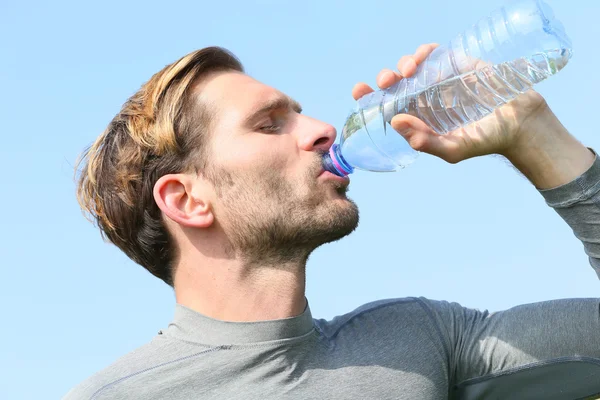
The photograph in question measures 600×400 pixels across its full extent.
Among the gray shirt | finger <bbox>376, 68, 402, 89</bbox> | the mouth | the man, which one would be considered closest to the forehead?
the man

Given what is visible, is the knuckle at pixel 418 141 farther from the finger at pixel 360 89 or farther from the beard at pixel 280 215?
the finger at pixel 360 89

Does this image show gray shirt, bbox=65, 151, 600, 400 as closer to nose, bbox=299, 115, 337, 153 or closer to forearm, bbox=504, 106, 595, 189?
forearm, bbox=504, 106, 595, 189

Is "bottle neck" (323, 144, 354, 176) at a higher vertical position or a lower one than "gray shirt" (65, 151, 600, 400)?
higher

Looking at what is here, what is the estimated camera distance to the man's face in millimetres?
3211

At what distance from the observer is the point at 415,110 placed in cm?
369

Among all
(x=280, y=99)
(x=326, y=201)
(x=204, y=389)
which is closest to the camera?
(x=204, y=389)

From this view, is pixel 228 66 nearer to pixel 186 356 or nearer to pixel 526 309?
pixel 186 356

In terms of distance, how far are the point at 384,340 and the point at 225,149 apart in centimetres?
112

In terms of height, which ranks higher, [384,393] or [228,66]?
[228,66]

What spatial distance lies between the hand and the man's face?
455 mm

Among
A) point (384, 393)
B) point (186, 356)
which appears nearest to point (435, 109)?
point (384, 393)

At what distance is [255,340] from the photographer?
3092mm

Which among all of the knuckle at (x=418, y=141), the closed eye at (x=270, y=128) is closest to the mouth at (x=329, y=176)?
the closed eye at (x=270, y=128)

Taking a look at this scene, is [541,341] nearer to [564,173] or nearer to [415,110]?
[564,173]
